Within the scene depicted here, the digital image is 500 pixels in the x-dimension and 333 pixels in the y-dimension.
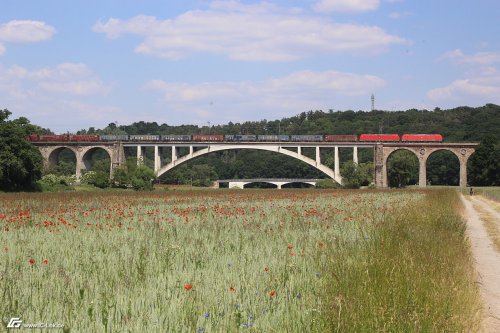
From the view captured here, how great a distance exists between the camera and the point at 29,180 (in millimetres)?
71062

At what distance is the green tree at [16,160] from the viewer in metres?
66.3

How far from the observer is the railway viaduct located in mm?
112000

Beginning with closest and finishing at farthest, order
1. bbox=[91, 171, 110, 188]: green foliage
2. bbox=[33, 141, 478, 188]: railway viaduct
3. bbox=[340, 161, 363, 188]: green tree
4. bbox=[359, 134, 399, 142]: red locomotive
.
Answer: bbox=[91, 171, 110, 188]: green foliage, bbox=[340, 161, 363, 188]: green tree, bbox=[33, 141, 478, 188]: railway viaduct, bbox=[359, 134, 399, 142]: red locomotive

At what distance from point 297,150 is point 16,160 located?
6315cm

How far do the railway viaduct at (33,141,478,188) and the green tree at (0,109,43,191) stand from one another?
40.3 m

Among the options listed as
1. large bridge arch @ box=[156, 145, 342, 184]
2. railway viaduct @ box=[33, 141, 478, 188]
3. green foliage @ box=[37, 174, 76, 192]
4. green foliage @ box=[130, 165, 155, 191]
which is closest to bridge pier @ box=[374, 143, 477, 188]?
railway viaduct @ box=[33, 141, 478, 188]

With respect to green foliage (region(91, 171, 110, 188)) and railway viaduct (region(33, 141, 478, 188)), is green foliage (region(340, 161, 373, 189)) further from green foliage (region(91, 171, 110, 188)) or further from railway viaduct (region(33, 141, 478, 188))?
green foliage (region(91, 171, 110, 188))

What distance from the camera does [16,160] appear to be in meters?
66.3

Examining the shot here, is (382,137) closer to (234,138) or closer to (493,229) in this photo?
(234,138)

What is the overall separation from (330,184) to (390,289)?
103 meters

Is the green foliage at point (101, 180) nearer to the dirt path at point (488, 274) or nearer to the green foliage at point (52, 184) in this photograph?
the green foliage at point (52, 184)

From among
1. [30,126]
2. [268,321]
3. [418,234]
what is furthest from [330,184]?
[268,321]

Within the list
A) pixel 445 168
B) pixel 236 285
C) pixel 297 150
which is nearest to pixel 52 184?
pixel 297 150

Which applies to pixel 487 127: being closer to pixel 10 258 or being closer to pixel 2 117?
pixel 2 117
